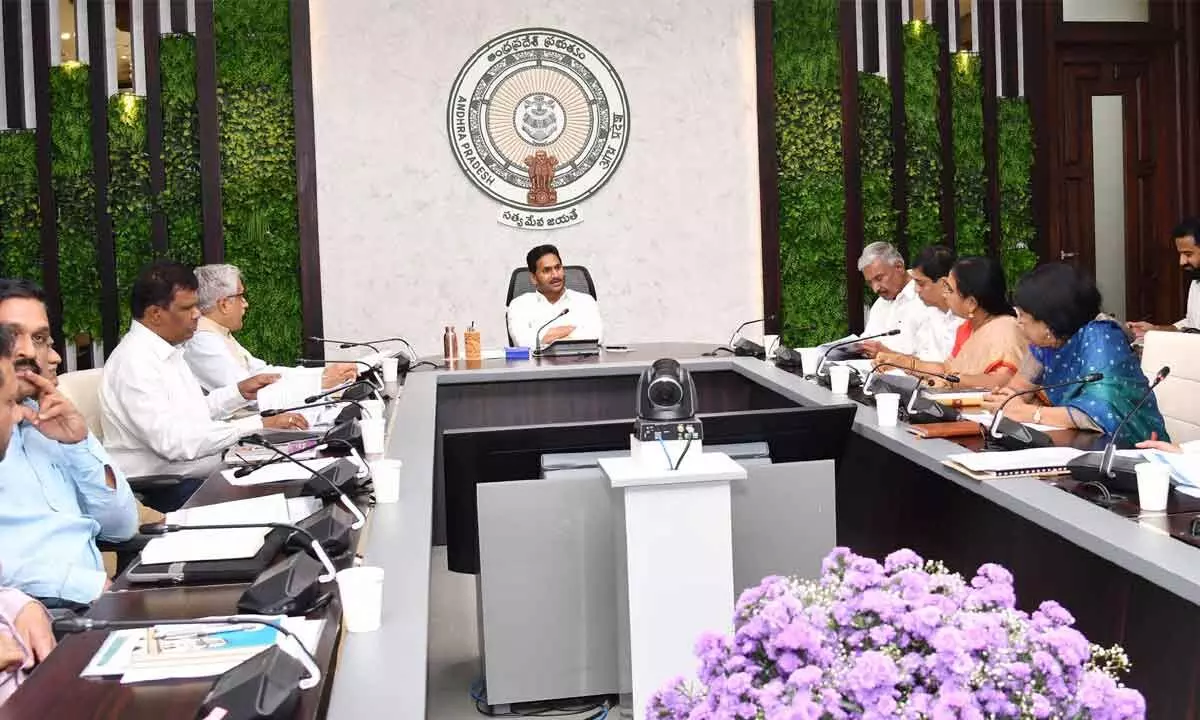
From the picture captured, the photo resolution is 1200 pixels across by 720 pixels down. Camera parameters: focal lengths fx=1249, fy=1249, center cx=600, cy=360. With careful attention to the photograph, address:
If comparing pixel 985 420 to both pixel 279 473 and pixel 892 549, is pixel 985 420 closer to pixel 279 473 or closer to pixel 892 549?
pixel 892 549

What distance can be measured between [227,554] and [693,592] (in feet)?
3.42

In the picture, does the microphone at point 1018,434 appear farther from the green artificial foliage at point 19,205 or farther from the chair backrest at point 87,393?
the green artificial foliage at point 19,205

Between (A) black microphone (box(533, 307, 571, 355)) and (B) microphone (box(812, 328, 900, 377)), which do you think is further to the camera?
(A) black microphone (box(533, 307, 571, 355))

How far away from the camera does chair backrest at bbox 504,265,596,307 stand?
6.36m

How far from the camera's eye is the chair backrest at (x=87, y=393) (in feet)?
12.3

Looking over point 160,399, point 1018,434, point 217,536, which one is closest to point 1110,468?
point 1018,434

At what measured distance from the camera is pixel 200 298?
4953mm

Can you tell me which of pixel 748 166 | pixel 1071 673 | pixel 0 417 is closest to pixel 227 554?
pixel 0 417

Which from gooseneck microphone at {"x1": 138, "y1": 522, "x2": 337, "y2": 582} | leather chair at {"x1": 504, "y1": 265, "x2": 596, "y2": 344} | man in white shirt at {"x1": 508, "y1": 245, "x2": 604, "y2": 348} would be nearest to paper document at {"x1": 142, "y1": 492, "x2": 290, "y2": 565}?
gooseneck microphone at {"x1": 138, "y1": 522, "x2": 337, "y2": 582}

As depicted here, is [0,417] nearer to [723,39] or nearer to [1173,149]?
[723,39]

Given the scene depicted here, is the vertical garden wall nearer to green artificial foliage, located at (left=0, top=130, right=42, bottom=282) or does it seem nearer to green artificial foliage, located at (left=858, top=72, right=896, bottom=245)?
green artificial foliage, located at (left=0, top=130, right=42, bottom=282)

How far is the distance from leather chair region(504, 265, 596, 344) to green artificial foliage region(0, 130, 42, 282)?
9.32 feet

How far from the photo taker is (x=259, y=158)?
7266 mm

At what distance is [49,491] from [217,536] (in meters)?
0.67
